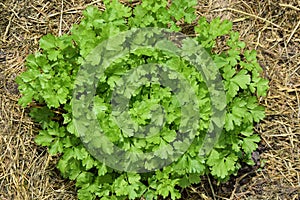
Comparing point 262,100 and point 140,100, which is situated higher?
point 140,100

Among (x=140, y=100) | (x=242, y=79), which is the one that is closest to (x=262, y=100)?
(x=242, y=79)

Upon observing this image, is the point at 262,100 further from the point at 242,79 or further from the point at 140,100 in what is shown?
the point at 140,100


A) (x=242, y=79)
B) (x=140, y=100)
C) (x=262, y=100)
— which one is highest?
(x=242, y=79)

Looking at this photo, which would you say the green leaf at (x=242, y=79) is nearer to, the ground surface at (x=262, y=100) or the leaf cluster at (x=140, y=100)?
the leaf cluster at (x=140, y=100)

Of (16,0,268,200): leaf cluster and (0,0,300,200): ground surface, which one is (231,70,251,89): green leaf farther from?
(0,0,300,200): ground surface

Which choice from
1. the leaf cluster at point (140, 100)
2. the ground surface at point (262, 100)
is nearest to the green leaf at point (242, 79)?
the leaf cluster at point (140, 100)

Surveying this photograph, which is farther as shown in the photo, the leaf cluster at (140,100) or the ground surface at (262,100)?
the ground surface at (262,100)

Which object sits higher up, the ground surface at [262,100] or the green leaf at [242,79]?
the green leaf at [242,79]

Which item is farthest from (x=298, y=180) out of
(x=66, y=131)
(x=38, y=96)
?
(x=38, y=96)

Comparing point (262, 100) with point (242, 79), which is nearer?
point (242, 79)
